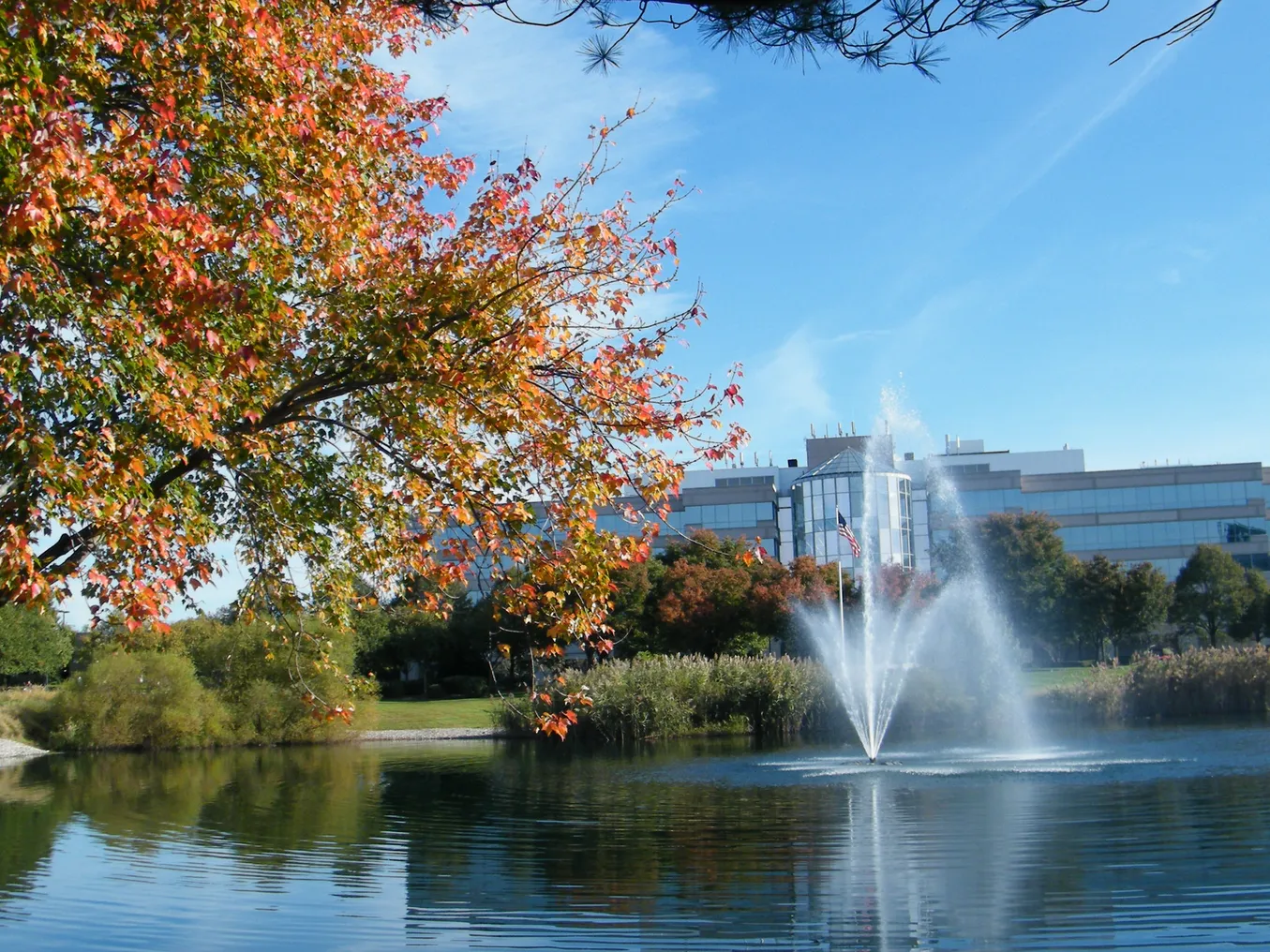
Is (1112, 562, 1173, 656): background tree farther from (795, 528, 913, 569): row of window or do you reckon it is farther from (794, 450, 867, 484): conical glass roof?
(794, 450, 867, 484): conical glass roof

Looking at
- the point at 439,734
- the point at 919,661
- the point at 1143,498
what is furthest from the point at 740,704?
the point at 1143,498

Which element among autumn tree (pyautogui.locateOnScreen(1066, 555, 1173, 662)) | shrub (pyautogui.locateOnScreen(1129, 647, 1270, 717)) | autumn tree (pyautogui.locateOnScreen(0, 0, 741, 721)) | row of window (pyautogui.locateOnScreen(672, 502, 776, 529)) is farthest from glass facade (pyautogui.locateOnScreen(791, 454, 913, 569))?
autumn tree (pyautogui.locateOnScreen(0, 0, 741, 721))

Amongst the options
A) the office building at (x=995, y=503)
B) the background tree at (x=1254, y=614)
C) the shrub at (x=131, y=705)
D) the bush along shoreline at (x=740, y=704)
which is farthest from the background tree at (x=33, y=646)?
the background tree at (x=1254, y=614)

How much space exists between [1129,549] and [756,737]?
60.1 metres

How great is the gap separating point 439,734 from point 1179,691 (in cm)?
2241

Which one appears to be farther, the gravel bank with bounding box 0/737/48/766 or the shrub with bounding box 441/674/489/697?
the shrub with bounding box 441/674/489/697

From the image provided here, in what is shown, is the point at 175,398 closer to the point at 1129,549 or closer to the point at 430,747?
the point at 430,747

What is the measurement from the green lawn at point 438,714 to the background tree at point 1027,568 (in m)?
30.3

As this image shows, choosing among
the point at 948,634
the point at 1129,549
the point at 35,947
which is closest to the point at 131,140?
the point at 35,947

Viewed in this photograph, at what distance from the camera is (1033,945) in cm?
888

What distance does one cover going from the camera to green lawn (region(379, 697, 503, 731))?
138 ft

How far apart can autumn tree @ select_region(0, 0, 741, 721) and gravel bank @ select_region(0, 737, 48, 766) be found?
28.9m

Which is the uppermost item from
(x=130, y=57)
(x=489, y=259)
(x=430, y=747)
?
(x=130, y=57)

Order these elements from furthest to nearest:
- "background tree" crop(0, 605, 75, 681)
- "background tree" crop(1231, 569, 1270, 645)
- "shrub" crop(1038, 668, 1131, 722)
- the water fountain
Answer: "background tree" crop(1231, 569, 1270, 645)
"background tree" crop(0, 605, 75, 681)
"shrub" crop(1038, 668, 1131, 722)
the water fountain
